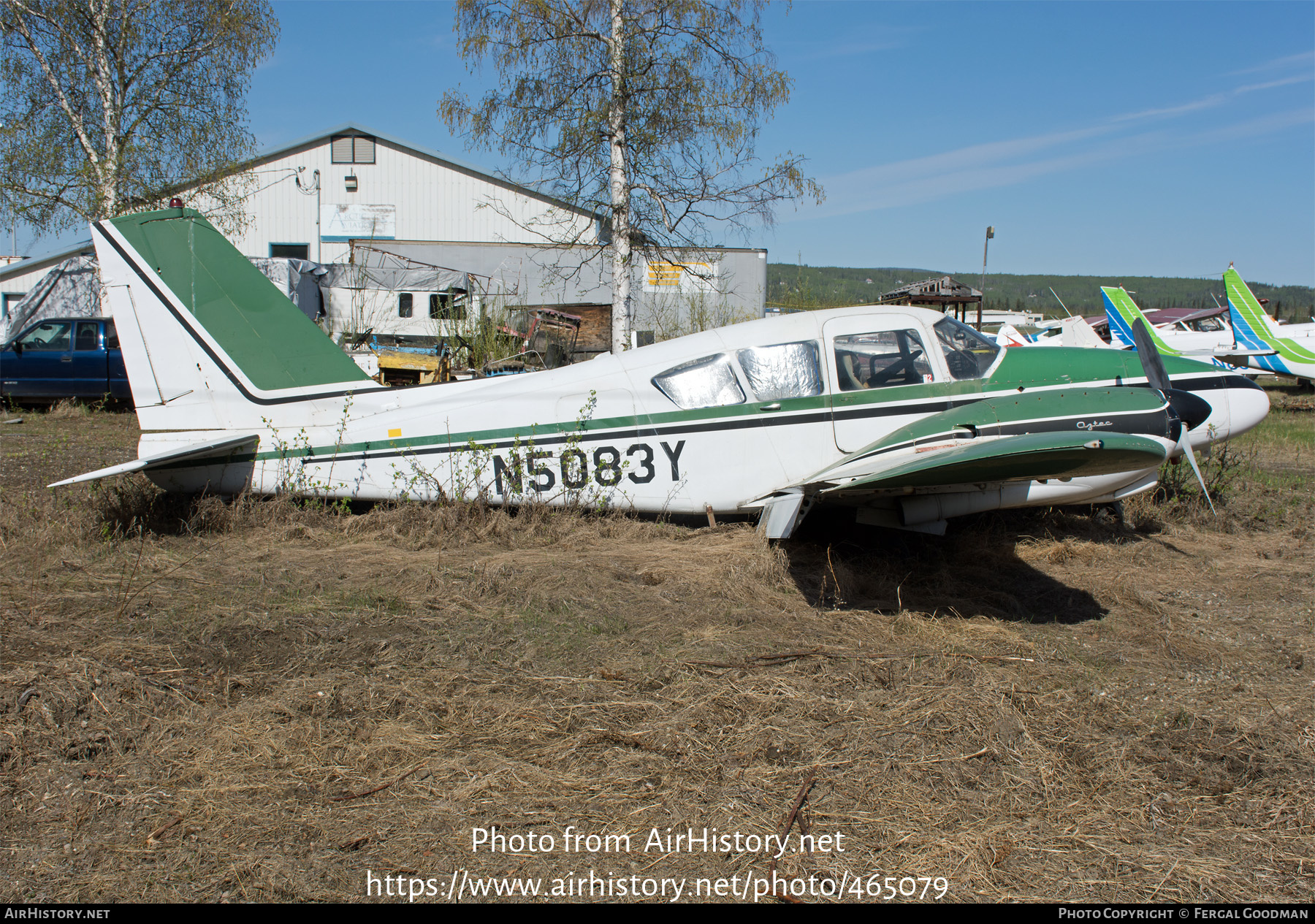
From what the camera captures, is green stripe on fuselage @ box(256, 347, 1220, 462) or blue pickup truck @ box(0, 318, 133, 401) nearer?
green stripe on fuselage @ box(256, 347, 1220, 462)

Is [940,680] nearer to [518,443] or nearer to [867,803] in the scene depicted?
[867,803]

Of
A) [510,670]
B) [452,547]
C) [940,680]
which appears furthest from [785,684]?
[452,547]

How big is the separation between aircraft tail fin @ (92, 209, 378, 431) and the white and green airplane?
1 centimetres

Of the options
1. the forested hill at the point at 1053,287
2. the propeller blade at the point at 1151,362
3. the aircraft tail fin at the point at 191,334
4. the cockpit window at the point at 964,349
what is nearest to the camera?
the propeller blade at the point at 1151,362

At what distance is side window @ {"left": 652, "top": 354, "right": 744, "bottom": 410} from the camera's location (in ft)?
20.8

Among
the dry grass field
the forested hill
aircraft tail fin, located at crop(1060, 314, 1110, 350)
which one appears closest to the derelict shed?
aircraft tail fin, located at crop(1060, 314, 1110, 350)

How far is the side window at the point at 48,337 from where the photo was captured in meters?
15.5

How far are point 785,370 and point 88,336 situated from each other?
15.6m

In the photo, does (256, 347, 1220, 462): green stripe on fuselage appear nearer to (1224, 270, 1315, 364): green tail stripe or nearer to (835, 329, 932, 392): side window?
(835, 329, 932, 392): side window

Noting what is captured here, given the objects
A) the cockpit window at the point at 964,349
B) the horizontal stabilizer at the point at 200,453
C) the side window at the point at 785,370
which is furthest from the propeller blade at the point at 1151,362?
the horizontal stabilizer at the point at 200,453

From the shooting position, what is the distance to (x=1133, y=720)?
3.61 meters

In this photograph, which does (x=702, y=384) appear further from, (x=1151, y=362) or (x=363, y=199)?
(x=363, y=199)

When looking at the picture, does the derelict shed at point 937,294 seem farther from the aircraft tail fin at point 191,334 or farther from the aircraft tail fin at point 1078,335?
the aircraft tail fin at point 191,334

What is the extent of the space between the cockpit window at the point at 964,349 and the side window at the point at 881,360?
214 mm
